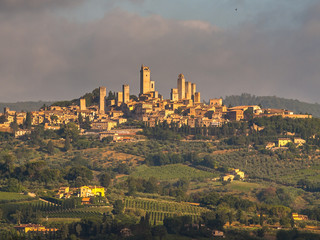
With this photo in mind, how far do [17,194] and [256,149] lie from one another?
3230 centimetres

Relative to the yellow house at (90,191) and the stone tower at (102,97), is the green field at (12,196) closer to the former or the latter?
the yellow house at (90,191)

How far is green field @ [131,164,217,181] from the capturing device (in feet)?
267

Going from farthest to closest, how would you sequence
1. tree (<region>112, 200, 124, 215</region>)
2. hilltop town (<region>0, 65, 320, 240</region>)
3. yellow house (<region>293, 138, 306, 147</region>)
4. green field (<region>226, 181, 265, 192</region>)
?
yellow house (<region>293, 138, 306, 147</region>)
green field (<region>226, 181, 265, 192</region>)
tree (<region>112, 200, 124, 215</region>)
hilltop town (<region>0, 65, 320, 240</region>)

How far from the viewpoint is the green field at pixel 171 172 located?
267ft

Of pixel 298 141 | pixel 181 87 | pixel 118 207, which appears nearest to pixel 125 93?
pixel 181 87

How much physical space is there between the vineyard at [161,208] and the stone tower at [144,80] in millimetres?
39193

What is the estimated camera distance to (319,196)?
245 feet

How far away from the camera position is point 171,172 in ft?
273

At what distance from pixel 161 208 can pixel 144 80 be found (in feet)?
141

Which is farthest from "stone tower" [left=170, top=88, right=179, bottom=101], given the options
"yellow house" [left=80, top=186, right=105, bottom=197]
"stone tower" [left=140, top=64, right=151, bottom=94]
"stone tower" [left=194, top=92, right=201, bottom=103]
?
"yellow house" [left=80, top=186, right=105, bottom=197]

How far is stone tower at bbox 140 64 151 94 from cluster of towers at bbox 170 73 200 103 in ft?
10.7

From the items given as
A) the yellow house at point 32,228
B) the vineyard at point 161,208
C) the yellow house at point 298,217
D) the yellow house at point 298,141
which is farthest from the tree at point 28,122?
the yellow house at point 298,217

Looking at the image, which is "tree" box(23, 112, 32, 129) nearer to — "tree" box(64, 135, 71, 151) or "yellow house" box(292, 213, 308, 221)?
"tree" box(64, 135, 71, 151)

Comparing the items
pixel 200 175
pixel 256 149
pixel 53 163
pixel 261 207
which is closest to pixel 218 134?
pixel 256 149
